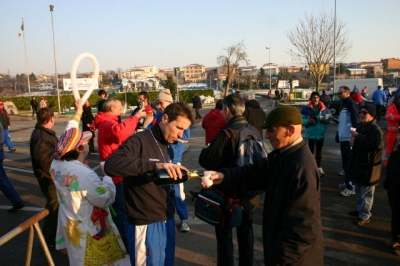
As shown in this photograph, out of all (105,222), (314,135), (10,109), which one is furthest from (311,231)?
(10,109)

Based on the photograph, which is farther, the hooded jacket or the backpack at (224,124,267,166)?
the hooded jacket

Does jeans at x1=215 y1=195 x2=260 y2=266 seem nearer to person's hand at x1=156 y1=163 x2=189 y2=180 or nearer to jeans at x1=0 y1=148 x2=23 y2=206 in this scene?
person's hand at x1=156 y1=163 x2=189 y2=180

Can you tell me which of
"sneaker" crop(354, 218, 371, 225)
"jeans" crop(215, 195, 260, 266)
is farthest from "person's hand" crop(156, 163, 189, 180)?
"sneaker" crop(354, 218, 371, 225)

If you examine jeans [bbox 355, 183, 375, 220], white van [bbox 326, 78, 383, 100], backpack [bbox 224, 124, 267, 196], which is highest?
white van [bbox 326, 78, 383, 100]

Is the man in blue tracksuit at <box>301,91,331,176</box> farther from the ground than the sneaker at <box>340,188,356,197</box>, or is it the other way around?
the man in blue tracksuit at <box>301,91,331,176</box>

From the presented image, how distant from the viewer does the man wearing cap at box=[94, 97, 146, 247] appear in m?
3.93

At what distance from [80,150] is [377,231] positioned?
4.41m

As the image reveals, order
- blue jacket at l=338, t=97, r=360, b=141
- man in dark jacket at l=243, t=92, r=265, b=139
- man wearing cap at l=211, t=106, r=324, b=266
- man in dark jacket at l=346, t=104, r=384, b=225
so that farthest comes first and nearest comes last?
blue jacket at l=338, t=97, r=360, b=141, man in dark jacket at l=243, t=92, r=265, b=139, man in dark jacket at l=346, t=104, r=384, b=225, man wearing cap at l=211, t=106, r=324, b=266

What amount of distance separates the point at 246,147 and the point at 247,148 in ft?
0.05

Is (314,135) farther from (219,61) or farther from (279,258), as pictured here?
(219,61)

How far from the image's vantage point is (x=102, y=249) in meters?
2.99

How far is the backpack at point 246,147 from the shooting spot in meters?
3.29

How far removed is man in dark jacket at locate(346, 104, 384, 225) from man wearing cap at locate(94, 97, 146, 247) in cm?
347

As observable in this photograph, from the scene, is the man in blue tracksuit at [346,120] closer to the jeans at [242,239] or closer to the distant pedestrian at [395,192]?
the distant pedestrian at [395,192]
